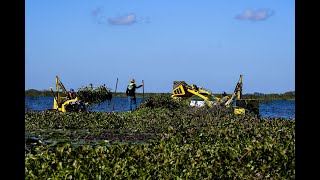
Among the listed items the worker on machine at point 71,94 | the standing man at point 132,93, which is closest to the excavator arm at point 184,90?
the standing man at point 132,93

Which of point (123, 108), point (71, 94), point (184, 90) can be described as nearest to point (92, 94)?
point (71, 94)

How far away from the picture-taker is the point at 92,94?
31625mm

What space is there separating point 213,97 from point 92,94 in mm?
6614

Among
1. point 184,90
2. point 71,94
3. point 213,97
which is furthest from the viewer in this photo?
point 184,90

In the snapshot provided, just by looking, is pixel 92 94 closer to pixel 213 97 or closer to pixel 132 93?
pixel 132 93

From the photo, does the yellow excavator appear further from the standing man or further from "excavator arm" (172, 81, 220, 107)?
the standing man

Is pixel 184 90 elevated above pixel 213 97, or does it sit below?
above

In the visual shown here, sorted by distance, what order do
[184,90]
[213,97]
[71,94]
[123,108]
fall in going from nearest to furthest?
[213,97] → [71,94] → [184,90] → [123,108]

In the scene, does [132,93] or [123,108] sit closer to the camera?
[132,93]

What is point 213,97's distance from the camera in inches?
1209

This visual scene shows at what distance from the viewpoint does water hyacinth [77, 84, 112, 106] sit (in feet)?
104

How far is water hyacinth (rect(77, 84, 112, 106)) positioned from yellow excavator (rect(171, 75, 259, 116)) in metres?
4.68

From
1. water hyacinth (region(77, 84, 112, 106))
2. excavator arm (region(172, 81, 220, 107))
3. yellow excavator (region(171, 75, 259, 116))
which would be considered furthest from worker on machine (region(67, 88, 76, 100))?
excavator arm (region(172, 81, 220, 107))

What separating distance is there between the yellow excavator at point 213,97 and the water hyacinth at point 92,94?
4678mm
